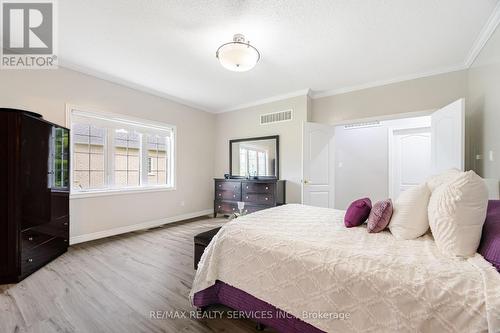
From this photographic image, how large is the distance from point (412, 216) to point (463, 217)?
31 centimetres

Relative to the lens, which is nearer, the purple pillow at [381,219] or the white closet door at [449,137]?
the purple pillow at [381,219]

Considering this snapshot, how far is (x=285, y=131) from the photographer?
14.3ft

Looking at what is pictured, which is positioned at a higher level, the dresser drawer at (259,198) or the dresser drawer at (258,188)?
the dresser drawer at (258,188)

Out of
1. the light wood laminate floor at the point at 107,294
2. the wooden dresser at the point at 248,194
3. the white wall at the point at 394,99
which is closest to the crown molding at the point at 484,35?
the white wall at the point at 394,99

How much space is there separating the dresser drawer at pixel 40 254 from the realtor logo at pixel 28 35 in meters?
2.28

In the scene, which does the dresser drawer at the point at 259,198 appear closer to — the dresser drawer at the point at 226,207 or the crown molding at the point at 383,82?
the dresser drawer at the point at 226,207

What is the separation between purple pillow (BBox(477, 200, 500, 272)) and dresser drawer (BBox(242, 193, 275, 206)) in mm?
3007

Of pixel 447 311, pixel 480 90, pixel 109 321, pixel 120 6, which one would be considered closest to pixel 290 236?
pixel 447 311

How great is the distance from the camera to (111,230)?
3.55m

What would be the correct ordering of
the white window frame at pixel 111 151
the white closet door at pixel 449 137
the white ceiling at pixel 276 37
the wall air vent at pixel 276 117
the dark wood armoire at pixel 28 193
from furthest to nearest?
the wall air vent at pixel 276 117, the white window frame at pixel 111 151, the white closet door at pixel 449 137, the dark wood armoire at pixel 28 193, the white ceiling at pixel 276 37

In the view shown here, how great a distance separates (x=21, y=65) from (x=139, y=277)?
3113mm

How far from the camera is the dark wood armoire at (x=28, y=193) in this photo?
2.09m

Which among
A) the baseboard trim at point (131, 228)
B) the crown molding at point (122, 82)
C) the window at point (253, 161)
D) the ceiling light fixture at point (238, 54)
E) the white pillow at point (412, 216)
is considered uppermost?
the crown molding at point (122, 82)

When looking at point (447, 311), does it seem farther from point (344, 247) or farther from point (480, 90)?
point (480, 90)
